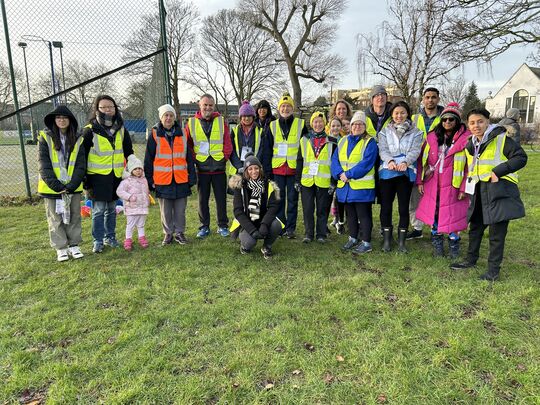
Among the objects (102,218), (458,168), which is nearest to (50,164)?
(102,218)

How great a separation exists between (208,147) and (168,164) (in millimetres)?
640

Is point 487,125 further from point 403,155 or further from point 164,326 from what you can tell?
point 164,326

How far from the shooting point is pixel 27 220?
21.2 feet

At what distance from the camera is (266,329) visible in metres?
3.00

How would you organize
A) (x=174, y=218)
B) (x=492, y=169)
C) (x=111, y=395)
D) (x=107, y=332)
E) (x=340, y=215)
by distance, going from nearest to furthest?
1. (x=111, y=395)
2. (x=107, y=332)
3. (x=492, y=169)
4. (x=174, y=218)
5. (x=340, y=215)

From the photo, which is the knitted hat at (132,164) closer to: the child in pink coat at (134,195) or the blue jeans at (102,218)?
the child in pink coat at (134,195)

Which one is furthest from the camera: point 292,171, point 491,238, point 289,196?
point 289,196

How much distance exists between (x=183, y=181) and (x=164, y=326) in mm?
2378

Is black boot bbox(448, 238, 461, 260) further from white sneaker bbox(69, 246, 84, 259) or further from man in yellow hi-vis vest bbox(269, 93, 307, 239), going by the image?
white sneaker bbox(69, 246, 84, 259)

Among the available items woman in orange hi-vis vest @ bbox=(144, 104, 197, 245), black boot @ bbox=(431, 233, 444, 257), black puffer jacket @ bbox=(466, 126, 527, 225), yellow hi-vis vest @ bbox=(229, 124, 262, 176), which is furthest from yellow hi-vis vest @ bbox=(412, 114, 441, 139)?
woman in orange hi-vis vest @ bbox=(144, 104, 197, 245)

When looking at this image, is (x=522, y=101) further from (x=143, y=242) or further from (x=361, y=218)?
(x=143, y=242)

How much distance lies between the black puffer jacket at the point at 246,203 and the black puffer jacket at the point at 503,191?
232 cm

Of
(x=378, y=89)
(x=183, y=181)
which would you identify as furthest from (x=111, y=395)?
(x=378, y=89)

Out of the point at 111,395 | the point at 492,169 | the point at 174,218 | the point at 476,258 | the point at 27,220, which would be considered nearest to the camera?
the point at 111,395
